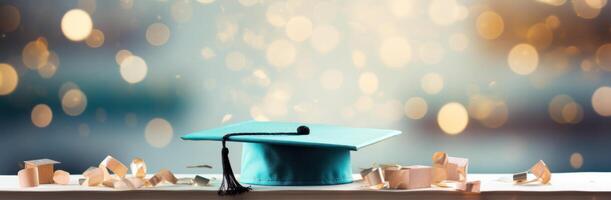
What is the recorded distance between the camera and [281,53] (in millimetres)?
1583

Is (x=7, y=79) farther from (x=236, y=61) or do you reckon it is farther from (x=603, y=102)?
(x=603, y=102)

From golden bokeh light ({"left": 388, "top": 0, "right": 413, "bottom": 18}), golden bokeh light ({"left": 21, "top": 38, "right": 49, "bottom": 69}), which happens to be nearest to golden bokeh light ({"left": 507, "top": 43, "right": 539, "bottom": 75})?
golden bokeh light ({"left": 388, "top": 0, "right": 413, "bottom": 18})

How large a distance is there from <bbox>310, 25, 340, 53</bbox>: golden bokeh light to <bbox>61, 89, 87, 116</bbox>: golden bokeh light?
48 centimetres

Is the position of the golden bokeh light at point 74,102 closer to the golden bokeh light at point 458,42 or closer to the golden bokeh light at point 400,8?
the golden bokeh light at point 400,8

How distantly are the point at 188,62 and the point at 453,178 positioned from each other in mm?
714

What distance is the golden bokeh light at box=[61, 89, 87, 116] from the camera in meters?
1.62

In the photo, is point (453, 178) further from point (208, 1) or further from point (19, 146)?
point (19, 146)

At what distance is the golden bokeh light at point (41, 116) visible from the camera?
162cm

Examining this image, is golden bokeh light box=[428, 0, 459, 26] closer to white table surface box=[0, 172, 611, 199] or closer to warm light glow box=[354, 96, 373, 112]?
warm light glow box=[354, 96, 373, 112]

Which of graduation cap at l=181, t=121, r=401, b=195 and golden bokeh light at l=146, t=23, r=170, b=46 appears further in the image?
golden bokeh light at l=146, t=23, r=170, b=46

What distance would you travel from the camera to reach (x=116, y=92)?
1618mm

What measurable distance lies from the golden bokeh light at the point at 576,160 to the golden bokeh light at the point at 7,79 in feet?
3.70

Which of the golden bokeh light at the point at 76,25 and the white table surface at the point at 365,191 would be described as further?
the golden bokeh light at the point at 76,25

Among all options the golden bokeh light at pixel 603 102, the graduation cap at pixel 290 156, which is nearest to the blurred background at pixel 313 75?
the golden bokeh light at pixel 603 102
